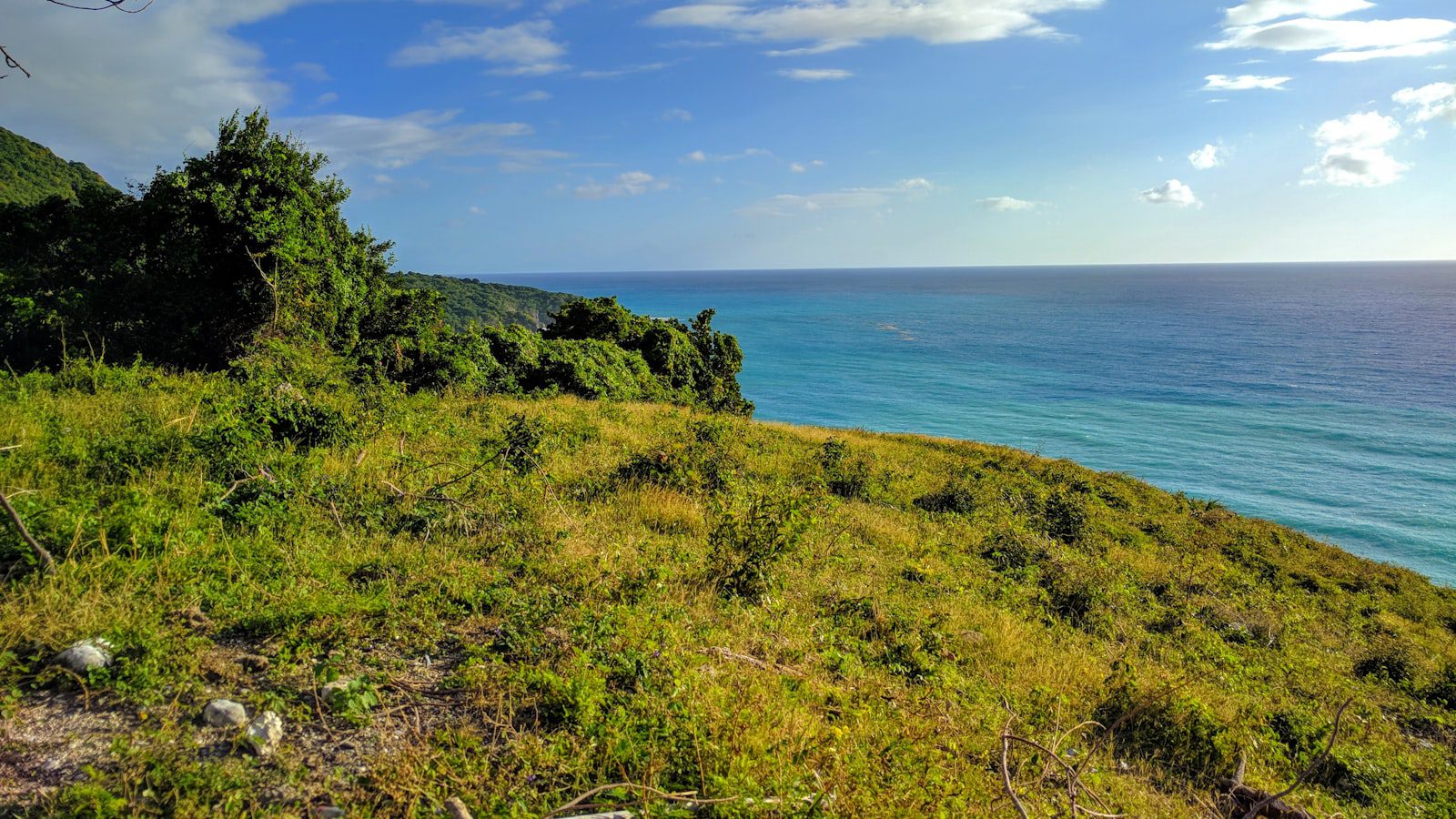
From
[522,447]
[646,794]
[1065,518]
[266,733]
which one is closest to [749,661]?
[646,794]

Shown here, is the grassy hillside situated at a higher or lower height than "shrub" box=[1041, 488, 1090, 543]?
higher

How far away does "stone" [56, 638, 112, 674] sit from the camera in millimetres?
3857

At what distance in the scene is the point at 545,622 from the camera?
5.15 meters

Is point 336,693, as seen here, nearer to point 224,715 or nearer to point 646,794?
point 224,715

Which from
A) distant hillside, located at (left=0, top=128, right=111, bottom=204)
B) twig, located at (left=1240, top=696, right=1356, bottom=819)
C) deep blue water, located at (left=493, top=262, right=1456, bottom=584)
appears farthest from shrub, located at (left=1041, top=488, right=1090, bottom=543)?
distant hillside, located at (left=0, top=128, right=111, bottom=204)

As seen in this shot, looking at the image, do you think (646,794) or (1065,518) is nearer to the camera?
(646,794)

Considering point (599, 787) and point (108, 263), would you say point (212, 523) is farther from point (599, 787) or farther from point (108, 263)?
point (108, 263)

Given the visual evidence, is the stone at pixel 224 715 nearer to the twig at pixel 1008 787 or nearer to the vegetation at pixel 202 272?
the twig at pixel 1008 787

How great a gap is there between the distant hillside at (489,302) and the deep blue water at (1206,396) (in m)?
36.7

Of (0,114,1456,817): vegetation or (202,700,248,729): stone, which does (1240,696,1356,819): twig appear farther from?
(202,700,248,729): stone

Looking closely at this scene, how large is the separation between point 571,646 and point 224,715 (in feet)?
6.82

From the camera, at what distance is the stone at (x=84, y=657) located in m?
3.86

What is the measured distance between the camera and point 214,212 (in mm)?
15117

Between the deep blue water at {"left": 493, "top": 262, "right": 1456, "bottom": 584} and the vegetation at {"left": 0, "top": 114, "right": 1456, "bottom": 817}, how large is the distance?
70.6 feet
